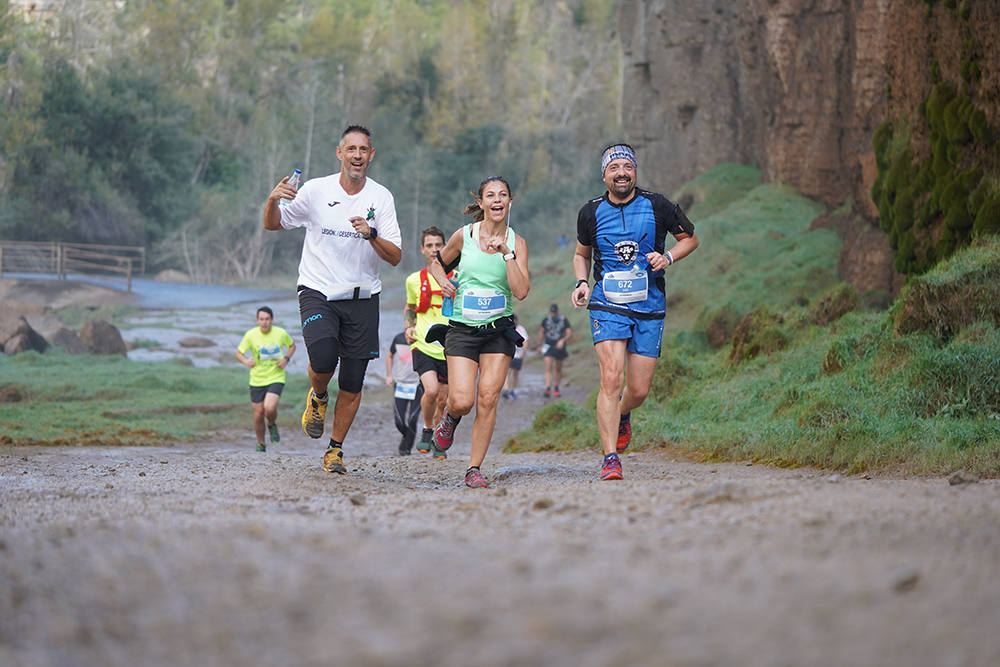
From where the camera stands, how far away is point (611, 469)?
296 inches

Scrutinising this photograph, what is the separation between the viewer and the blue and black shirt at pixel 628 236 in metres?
7.84

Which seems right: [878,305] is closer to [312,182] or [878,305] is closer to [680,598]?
[312,182]

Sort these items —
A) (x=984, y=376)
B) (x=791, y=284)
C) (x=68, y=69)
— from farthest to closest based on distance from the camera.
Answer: (x=68, y=69), (x=791, y=284), (x=984, y=376)

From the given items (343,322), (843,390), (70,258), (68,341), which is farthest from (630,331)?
(70,258)

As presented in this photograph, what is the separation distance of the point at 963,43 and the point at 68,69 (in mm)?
34693

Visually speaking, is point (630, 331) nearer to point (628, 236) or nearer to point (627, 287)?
point (627, 287)

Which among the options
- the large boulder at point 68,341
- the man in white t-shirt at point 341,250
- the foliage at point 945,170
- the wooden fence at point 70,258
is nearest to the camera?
the man in white t-shirt at point 341,250

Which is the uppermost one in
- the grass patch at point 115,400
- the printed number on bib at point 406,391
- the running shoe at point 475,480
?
the running shoe at point 475,480

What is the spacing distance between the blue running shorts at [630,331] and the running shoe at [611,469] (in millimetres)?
814

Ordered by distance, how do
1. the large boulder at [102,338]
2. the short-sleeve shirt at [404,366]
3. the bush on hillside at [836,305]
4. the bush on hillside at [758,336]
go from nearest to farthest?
1. the short-sleeve shirt at [404,366]
2. the bush on hillside at [758,336]
3. the bush on hillside at [836,305]
4. the large boulder at [102,338]

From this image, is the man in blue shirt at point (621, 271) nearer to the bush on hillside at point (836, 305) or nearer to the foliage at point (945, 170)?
the foliage at point (945, 170)

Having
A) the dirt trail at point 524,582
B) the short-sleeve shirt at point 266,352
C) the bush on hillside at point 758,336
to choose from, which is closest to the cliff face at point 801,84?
the bush on hillside at point 758,336

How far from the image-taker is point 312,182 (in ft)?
27.3

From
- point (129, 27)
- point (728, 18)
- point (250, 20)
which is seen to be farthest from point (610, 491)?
point (250, 20)
